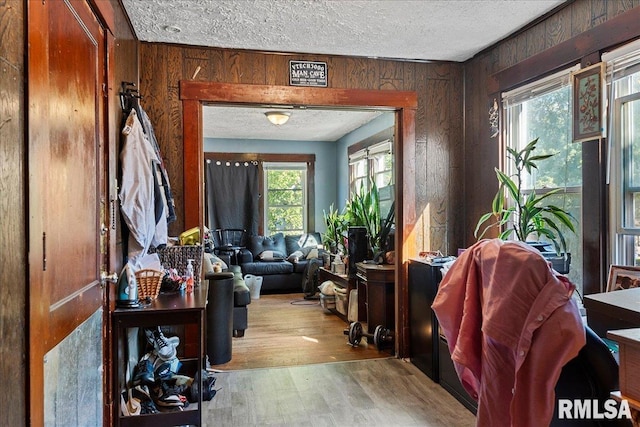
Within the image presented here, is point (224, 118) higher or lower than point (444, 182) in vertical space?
higher

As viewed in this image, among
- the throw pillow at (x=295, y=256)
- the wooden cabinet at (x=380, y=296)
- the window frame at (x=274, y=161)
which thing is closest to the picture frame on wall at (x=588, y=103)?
the wooden cabinet at (x=380, y=296)

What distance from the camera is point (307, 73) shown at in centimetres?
336

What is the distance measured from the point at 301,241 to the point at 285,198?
0.87 metres

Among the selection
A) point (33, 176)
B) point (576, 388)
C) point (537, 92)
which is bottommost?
point (576, 388)

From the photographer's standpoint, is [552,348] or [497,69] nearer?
[552,348]

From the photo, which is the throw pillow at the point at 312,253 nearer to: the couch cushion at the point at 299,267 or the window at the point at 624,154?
the couch cushion at the point at 299,267

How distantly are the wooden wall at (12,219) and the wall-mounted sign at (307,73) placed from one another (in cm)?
234

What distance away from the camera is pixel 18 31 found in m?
1.10

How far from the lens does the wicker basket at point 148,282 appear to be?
2342mm

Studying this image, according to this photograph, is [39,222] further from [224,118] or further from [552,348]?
[224,118]

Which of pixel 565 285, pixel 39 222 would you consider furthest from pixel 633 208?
pixel 39 222

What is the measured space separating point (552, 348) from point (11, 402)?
53.1 inches

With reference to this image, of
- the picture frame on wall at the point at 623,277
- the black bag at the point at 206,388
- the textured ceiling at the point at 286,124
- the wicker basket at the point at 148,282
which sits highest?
the textured ceiling at the point at 286,124

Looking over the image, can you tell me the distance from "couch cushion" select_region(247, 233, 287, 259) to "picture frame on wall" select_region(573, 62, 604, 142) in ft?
17.1
